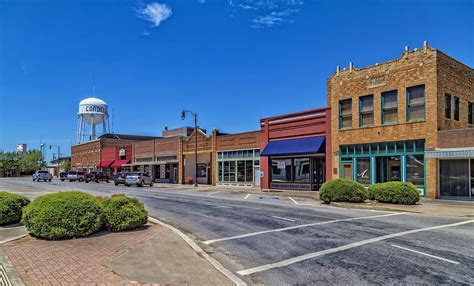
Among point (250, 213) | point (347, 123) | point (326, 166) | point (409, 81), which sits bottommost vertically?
point (250, 213)

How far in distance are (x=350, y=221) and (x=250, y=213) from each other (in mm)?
4292

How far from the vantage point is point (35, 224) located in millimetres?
9531

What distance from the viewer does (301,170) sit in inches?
1293

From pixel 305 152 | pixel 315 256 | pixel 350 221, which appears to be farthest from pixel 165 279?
pixel 305 152

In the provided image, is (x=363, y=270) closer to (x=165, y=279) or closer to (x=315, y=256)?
(x=315, y=256)

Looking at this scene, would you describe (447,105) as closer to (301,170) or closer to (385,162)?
(385,162)

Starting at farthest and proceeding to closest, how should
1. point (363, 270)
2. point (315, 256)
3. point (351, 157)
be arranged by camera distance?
point (351, 157) → point (315, 256) → point (363, 270)

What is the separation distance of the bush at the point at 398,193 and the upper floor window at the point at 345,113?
8.18 meters

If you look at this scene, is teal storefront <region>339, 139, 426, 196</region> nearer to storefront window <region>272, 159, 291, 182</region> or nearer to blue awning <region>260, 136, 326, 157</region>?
blue awning <region>260, 136, 326, 157</region>

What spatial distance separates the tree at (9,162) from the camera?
358 feet

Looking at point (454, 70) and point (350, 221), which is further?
point (454, 70)

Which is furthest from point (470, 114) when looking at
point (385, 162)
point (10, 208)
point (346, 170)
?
point (10, 208)

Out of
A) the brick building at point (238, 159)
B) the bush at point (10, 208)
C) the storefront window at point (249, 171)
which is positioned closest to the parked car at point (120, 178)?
the brick building at point (238, 159)

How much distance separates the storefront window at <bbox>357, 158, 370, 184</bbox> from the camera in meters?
26.8
